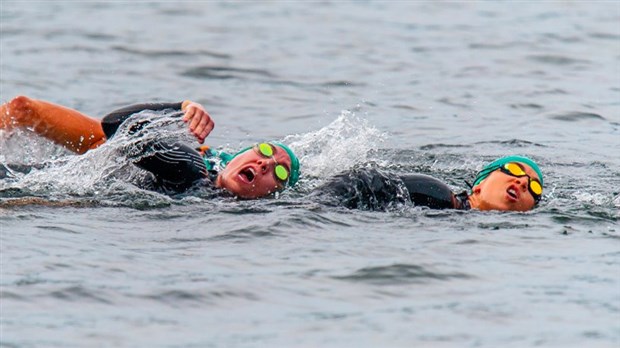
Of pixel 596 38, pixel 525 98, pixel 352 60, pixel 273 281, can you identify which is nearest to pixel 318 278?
pixel 273 281

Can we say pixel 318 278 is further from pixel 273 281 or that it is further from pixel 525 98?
pixel 525 98


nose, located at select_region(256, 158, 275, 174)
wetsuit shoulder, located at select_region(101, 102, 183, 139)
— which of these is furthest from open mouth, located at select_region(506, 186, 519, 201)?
wetsuit shoulder, located at select_region(101, 102, 183, 139)

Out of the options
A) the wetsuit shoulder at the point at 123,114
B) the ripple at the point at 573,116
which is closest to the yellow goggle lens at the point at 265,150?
the wetsuit shoulder at the point at 123,114

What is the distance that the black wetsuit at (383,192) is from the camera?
8672 mm

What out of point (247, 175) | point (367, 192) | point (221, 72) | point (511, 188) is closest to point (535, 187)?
point (511, 188)

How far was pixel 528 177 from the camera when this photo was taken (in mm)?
8789

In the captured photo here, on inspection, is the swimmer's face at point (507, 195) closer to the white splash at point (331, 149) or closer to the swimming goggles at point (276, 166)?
the swimming goggles at point (276, 166)

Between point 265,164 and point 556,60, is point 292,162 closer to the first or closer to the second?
point 265,164

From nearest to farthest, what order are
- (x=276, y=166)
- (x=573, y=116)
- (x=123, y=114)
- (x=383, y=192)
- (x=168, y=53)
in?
1. (x=383, y=192)
2. (x=276, y=166)
3. (x=123, y=114)
4. (x=573, y=116)
5. (x=168, y=53)

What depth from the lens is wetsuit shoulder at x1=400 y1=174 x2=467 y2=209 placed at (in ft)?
28.6

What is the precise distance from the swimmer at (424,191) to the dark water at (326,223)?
0.44ft

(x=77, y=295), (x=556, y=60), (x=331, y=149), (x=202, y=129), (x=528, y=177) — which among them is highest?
(x=202, y=129)

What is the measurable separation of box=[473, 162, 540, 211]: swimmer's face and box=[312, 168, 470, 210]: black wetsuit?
0.23 meters

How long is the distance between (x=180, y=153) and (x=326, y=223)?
143 cm
